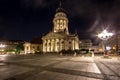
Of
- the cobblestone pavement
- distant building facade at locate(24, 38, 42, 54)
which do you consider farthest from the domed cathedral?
the cobblestone pavement

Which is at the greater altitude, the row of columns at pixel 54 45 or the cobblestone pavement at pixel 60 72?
the row of columns at pixel 54 45

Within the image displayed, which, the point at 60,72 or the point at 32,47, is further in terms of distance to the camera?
the point at 32,47

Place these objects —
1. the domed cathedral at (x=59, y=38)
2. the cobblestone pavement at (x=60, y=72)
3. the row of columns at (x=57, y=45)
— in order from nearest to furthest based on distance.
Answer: the cobblestone pavement at (x=60, y=72) < the row of columns at (x=57, y=45) < the domed cathedral at (x=59, y=38)

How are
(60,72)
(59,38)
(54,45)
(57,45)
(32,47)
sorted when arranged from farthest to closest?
(32,47), (54,45), (57,45), (59,38), (60,72)

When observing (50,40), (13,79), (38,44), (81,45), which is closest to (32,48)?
(38,44)

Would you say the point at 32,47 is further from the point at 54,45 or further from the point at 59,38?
the point at 59,38

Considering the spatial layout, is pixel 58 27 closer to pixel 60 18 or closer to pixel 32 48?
pixel 60 18

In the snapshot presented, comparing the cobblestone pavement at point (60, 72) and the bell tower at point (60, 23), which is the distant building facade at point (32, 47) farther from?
the cobblestone pavement at point (60, 72)

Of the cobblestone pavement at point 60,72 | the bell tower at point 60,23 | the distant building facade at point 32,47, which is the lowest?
the cobblestone pavement at point 60,72

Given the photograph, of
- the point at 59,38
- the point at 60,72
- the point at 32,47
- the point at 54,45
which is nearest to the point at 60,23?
the point at 59,38

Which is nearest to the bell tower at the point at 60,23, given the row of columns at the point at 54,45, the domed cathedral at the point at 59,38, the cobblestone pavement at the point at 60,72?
the domed cathedral at the point at 59,38

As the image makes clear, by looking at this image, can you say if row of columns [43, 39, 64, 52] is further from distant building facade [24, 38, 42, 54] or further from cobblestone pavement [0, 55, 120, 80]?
cobblestone pavement [0, 55, 120, 80]

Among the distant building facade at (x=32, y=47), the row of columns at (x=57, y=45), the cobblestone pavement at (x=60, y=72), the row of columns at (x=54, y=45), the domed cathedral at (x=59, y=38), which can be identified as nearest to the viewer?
the cobblestone pavement at (x=60, y=72)

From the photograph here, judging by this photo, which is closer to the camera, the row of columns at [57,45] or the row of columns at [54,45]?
the row of columns at [57,45]
